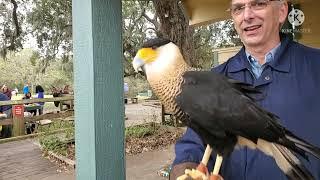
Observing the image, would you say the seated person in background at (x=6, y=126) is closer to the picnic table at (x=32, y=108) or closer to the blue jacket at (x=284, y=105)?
the picnic table at (x=32, y=108)

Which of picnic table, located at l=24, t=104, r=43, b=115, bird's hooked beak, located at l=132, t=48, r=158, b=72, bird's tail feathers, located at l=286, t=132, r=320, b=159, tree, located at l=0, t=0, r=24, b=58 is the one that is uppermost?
tree, located at l=0, t=0, r=24, b=58

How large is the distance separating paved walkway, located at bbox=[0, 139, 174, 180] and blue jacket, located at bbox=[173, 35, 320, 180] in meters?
4.54

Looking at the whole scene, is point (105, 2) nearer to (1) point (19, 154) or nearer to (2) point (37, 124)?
(1) point (19, 154)

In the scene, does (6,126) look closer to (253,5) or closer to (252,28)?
(252,28)

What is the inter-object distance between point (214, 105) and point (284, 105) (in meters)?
0.62

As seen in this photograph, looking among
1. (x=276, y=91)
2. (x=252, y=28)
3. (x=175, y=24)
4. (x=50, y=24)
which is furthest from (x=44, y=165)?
(x=50, y=24)

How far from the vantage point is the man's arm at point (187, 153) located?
1.59 metres

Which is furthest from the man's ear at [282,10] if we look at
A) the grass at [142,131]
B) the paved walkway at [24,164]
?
the grass at [142,131]

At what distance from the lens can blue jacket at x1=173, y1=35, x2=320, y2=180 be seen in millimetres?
1585

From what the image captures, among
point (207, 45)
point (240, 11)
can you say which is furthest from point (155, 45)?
point (207, 45)

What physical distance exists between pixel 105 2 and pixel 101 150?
0.60 m

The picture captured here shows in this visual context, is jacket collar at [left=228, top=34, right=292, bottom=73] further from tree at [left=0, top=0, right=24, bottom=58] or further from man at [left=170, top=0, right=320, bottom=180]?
tree at [left=0, top=0, right=24, bottom=58]

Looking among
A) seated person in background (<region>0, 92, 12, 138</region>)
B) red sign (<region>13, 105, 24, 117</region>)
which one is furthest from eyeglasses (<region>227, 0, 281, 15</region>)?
seated person in background (<region>0, 92, 12, 138</region>)

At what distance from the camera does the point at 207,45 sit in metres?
18.2
